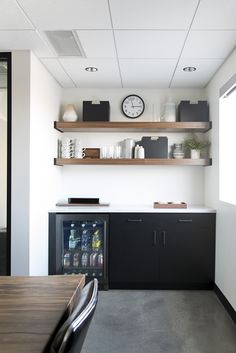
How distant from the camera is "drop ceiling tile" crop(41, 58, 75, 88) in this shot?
121 inches

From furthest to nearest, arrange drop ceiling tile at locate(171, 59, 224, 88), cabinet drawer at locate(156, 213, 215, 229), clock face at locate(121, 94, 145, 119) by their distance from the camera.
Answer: clock face at locate(121, 94, 145, 119) < cabinet drawer at locate(156, 213, 215, 229) < drop ceiling tile at locate(171, 59, 224, 88)

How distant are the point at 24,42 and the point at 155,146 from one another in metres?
1.85

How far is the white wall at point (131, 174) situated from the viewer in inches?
156

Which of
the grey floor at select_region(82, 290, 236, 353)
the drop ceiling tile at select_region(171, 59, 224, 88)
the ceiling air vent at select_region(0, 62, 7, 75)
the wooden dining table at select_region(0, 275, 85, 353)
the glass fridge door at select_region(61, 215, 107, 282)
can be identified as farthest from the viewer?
the glass fridge door at select_region(61, 215, 107, 282)

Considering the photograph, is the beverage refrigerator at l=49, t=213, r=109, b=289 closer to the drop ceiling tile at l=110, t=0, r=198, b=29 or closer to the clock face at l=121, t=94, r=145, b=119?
the clock face at l=121, t=94, r=145, b=119

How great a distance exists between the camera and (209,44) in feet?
8.52

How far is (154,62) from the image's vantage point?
304cm

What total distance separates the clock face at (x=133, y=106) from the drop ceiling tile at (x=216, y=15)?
65.6 inches

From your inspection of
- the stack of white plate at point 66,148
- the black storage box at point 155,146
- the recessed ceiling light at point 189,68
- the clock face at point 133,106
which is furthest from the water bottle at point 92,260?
the recessed ceiling light at point 189,68

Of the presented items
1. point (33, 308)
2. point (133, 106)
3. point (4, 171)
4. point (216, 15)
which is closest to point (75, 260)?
point (4, 171)

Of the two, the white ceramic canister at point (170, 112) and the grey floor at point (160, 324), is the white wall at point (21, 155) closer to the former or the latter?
the grey floor at point (160, 324)

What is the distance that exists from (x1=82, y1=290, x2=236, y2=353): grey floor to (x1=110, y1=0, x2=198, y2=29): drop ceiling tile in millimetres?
2397

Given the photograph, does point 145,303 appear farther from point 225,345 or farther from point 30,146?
point 30,146

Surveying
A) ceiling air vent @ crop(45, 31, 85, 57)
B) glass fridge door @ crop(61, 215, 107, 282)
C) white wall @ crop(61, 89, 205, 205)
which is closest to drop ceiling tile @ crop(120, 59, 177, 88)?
white wall @ crop(61, 89, 205, 205)
